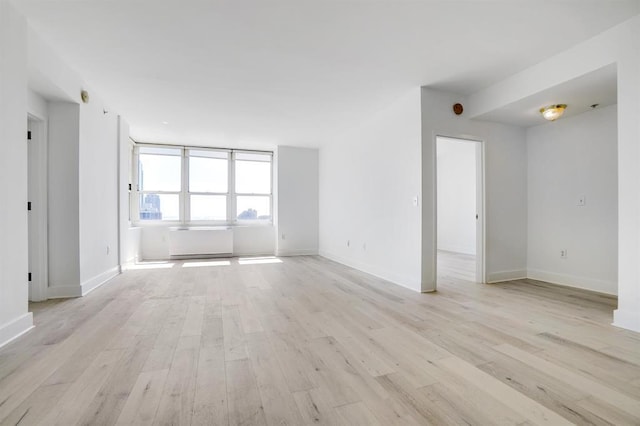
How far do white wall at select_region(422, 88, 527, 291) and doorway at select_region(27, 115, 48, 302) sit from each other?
430 centimetres

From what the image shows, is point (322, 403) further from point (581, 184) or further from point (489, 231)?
point (581, 184)

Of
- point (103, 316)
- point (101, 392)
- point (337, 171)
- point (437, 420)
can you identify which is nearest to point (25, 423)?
point (101, 392)

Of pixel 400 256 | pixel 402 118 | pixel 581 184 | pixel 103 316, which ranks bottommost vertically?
pixel 103 316

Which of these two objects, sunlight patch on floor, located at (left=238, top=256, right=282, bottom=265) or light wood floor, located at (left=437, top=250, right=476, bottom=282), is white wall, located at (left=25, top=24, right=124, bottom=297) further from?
light wood floor, located at (left=437, top=250, right=476, bottom=282)

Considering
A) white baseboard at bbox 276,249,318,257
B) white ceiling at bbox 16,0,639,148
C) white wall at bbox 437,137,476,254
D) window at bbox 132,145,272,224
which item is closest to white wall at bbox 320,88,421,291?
white ceiling at bbox 16,0,639,148

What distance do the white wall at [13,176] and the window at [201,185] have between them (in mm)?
4243

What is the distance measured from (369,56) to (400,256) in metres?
2.50

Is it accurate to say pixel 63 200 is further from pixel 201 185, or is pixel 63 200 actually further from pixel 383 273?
pixel 383 273

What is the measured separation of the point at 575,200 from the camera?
150 inches

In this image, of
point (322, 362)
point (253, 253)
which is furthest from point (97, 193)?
point (322, 362)

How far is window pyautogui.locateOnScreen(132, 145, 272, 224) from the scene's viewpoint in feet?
20.9

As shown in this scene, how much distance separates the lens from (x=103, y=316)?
2.64 metres

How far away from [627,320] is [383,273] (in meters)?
2.49

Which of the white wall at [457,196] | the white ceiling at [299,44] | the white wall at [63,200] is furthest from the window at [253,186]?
the white wall at [457,196]
